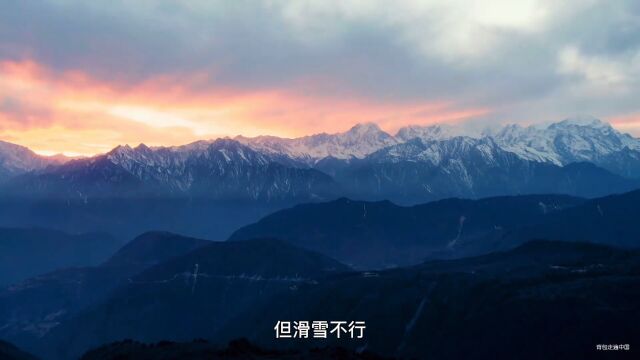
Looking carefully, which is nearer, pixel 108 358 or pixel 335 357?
pixel 335 357

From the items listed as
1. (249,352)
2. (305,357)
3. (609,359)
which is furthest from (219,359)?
(609,359)

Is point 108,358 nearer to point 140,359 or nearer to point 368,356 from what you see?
point 140,359

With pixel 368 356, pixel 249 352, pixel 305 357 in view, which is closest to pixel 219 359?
pixel 249 352

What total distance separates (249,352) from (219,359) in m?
8.97

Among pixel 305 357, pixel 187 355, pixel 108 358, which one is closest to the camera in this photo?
pixel 305 357

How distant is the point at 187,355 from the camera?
567 feet

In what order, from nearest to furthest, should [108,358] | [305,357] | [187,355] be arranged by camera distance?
1. [305,357]
2. [187,355]
3. [108,358]

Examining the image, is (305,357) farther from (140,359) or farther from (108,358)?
(108,358)

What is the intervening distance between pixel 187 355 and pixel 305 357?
31981 millimetres

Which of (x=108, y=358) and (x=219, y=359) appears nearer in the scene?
(x=219, y=359)

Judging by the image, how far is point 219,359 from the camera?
163 metres

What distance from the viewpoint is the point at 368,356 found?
16362 cm

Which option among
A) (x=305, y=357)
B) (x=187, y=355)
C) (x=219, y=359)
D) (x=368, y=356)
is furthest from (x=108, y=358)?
(x=368, y=356)

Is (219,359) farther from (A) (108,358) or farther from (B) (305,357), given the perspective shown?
(A) (108,358)
